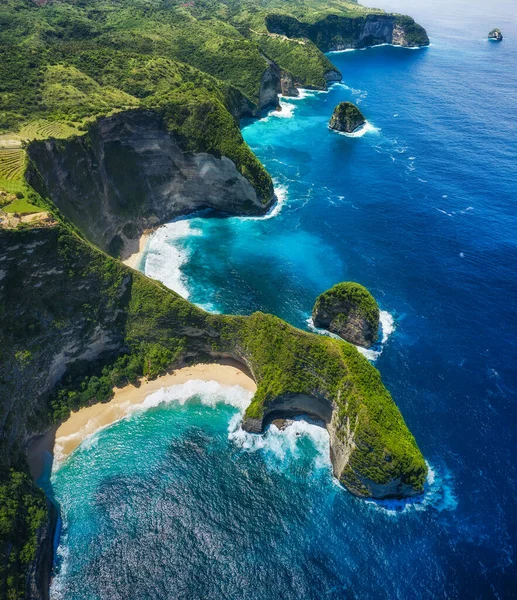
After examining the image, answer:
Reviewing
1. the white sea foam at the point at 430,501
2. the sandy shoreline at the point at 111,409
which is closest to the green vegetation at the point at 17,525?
the sandy shoreline at the point at 111,409

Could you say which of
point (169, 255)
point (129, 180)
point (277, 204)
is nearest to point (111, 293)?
point (169, 255)

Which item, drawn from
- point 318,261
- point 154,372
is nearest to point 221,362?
point 154,372

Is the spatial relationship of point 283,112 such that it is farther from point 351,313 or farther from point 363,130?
point 351,313

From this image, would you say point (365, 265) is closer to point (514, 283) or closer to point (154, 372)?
point (514, 283)

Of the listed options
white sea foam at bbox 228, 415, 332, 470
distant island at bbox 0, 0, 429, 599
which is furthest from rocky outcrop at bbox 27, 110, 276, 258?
white sea foam at bbox 228, 415, 332, 470

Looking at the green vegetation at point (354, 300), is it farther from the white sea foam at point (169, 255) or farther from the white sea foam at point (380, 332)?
the white sea foam at point (169, 255)

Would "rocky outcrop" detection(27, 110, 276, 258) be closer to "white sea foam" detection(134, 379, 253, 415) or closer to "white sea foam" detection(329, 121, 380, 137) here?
"white sea foam" detection(134, 379, 253, 415)
